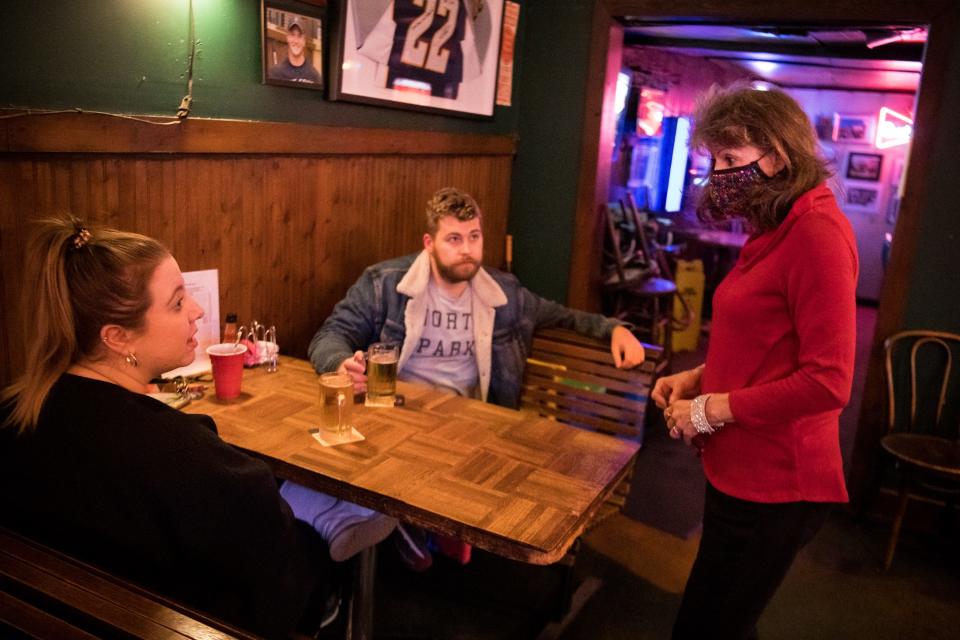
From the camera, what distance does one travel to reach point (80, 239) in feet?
4.53

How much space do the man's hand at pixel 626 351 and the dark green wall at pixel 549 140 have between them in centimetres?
160

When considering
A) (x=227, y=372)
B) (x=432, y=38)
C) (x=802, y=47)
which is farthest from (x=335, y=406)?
(x=802, y=47)

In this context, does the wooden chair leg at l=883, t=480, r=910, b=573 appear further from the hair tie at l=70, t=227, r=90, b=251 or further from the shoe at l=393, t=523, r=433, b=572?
the hair tie at l=70, t=227, r=90, b=251

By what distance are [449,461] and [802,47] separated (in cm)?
540

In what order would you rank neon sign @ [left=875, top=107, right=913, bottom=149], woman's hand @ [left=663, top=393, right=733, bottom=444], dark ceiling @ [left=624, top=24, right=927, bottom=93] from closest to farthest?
woman's hand @ [left=663, top=393, right=733, bottom=444]
dark ceiling @ [left=624, top=24, right=927, bottom=93]
neon sign @ [left=875, top=107, right=913, bottom=149]

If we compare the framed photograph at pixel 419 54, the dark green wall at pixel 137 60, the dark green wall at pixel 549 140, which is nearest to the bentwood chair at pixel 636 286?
the dark green wall at pixel 549 140

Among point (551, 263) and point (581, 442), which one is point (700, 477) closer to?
point (551, 263)

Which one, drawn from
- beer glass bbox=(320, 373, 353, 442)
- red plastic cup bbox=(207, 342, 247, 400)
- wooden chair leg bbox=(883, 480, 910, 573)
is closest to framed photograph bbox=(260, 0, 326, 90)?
red plastic cup bbox=(207, 342, 247, 400)

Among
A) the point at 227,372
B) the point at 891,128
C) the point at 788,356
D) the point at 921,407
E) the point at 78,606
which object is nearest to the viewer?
A: the point at 78,606

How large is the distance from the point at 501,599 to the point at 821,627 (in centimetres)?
115

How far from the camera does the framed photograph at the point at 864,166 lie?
31.0 feet

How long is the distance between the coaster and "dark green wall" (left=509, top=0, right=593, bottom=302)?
8.11ft

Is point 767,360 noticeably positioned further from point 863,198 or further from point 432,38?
point 863,198

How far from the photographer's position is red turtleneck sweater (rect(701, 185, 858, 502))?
1534 millimetres
